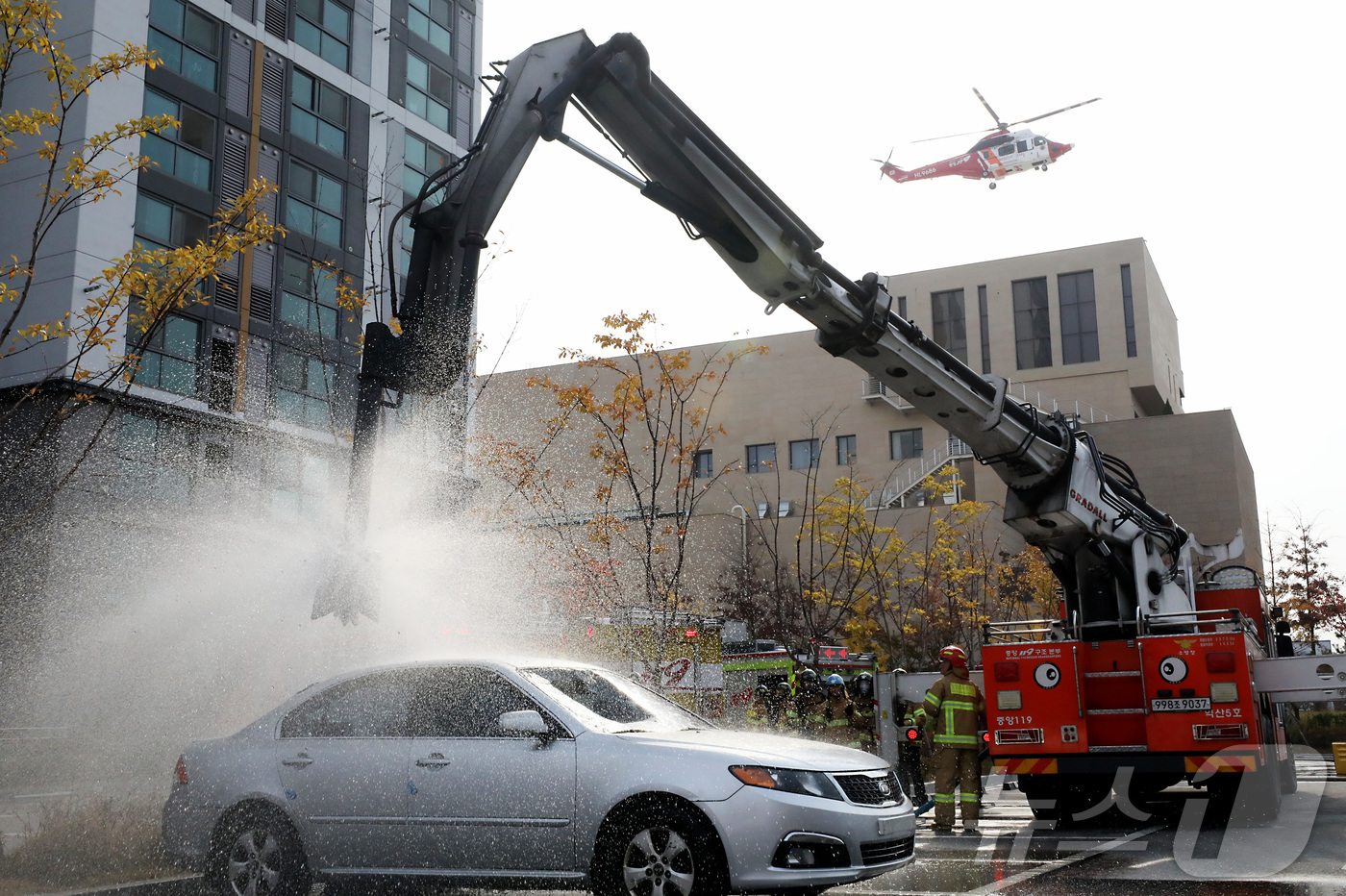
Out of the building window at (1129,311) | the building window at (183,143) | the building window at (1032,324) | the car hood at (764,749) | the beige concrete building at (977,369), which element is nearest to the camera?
the car hood at (764,749)

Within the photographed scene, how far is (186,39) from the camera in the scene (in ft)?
92.8

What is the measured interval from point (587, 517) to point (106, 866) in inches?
534

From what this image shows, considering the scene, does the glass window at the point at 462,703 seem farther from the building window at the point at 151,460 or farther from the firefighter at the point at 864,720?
the building window at the point at 151,460

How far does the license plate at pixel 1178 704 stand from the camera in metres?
10.3

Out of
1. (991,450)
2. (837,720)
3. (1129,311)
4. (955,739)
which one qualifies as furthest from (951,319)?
(955,739)

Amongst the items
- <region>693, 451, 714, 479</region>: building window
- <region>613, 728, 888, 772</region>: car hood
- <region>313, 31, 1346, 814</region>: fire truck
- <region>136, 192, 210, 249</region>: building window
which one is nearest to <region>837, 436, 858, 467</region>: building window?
<region>693, 451, 714, 479</region>: building window

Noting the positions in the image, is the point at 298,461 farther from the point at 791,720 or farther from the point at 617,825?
the point at 617,825

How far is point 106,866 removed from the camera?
28.1 feet

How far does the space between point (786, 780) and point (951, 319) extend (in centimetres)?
5229

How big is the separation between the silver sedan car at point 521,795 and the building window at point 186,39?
24447mm

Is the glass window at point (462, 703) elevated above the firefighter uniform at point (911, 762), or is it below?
above

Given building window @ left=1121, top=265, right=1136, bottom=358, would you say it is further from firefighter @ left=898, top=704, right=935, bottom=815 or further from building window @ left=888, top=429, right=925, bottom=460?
firefighter @ left=898, top=704, right=935, bottom=815

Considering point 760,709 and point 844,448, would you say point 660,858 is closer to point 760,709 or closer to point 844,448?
point 760,709

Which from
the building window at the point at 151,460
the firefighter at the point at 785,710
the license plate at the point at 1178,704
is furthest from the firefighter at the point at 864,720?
the building window at the point at 151,460
